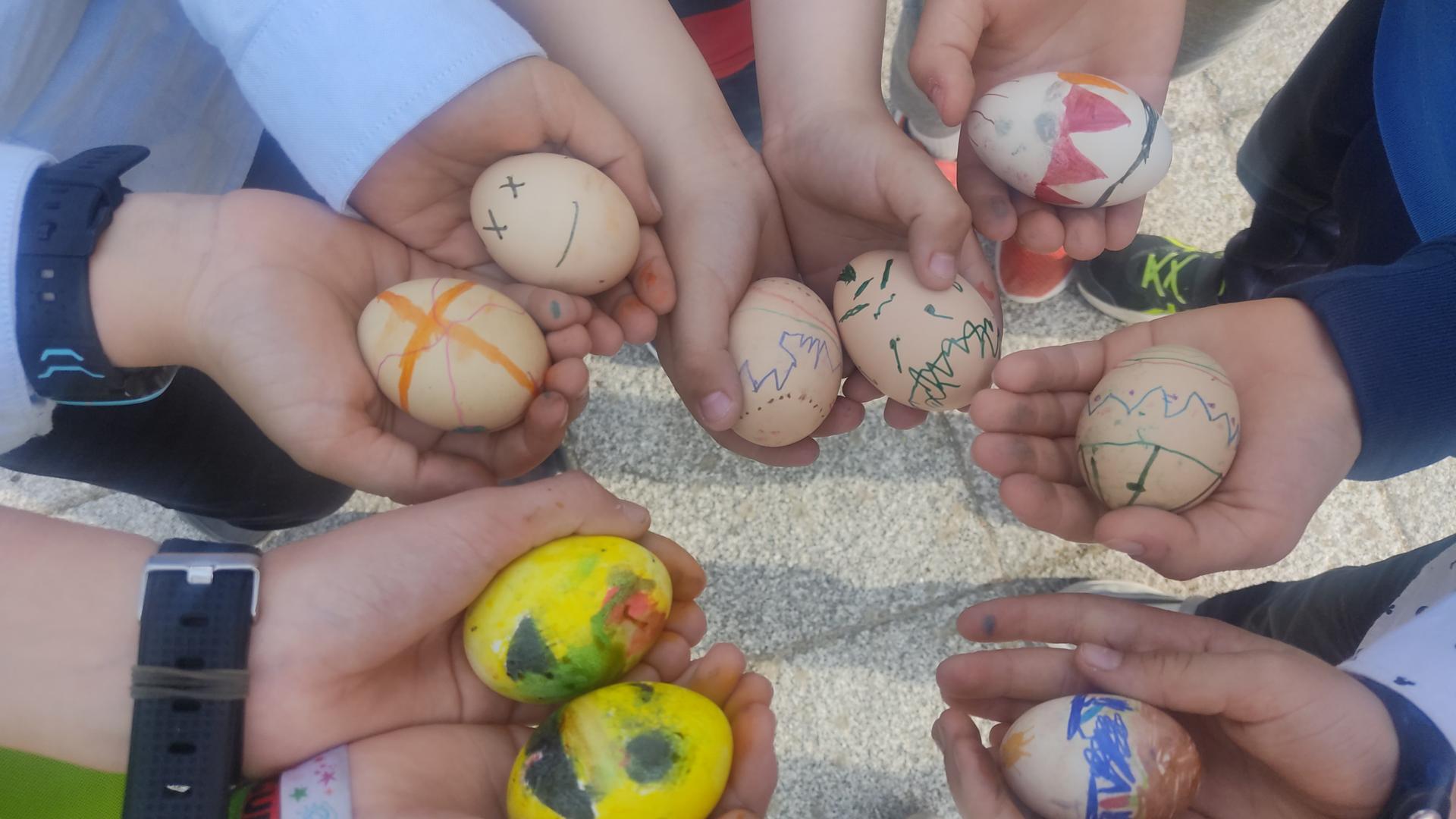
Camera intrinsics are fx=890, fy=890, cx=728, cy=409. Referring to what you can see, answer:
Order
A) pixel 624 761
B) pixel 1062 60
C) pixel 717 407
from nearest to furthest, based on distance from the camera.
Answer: pixel 624 761 → pixel 717 407 → pixel 1062 60

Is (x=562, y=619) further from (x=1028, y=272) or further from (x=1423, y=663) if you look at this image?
(x=1028, y=272)

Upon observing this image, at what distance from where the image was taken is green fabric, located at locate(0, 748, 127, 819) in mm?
1170

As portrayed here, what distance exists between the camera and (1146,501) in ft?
5.13

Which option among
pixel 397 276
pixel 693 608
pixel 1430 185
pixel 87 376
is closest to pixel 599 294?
pixel 397 276

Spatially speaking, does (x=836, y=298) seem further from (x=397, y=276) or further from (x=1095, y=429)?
(x=397, y=276)

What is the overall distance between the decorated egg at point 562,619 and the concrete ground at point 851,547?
1.00 m

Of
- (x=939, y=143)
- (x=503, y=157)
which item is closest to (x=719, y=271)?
(x=503, y=157)

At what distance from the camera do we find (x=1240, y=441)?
5.32 feet

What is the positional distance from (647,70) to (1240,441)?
139 centimetres

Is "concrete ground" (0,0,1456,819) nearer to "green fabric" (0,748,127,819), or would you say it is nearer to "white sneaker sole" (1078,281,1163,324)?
"white sneaker sole" (1078,281,1163,324)

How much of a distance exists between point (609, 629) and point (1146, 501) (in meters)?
0.95

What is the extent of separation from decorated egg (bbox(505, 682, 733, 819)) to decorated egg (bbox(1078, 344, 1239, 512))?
2.67 feet

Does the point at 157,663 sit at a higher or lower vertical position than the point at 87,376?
lower

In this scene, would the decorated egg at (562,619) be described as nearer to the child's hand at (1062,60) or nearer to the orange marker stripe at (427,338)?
the orange marker stripe at (427,338)
